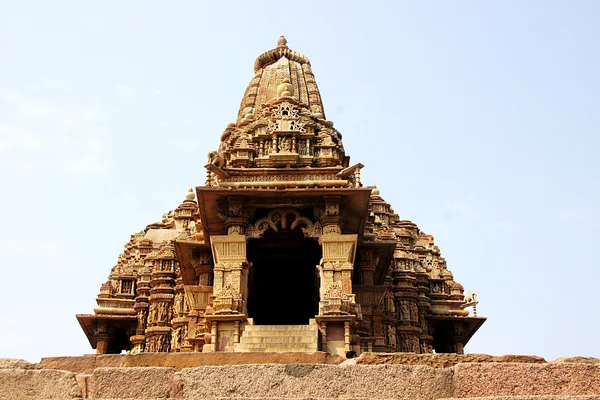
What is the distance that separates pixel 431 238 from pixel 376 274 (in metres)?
8.86

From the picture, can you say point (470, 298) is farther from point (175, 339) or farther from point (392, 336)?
point (175, 339)

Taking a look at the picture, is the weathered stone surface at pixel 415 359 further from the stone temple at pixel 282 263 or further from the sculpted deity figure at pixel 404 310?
the sculpted deity figure at pixel 404 310

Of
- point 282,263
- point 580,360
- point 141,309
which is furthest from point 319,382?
point 141,309

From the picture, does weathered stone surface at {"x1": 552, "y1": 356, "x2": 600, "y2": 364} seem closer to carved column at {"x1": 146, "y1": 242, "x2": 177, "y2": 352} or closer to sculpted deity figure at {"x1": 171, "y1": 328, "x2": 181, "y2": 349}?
sculpted deity figure at {"x1": 171, "y1": 328, "x2": 181, "y2": 349}

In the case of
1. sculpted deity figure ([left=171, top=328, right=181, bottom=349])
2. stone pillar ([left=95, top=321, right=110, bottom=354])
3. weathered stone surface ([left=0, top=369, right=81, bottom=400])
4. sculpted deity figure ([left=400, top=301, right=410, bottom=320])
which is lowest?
weathered stone surface ([left=0, top=369, right=81, bottom=400])

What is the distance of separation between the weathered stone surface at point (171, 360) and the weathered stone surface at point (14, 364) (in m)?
0.22

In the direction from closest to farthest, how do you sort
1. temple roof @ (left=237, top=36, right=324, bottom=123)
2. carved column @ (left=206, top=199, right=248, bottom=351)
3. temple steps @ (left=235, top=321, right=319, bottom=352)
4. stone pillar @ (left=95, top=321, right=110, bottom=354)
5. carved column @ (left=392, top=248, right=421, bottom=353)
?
temple steps @ (left=235, top=321, right=319, bottom=352) → carved column @ (left=206, top=199, right=248, bottom=351) → carved column @ (left=392, top=248, right=421, bottom=353) → temple roof @ (left=237, top=36, right=324, bottom=123) → stone pillar @ (left=95, top=321, right=110, bottom=354)

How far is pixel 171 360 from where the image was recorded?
6.38 m

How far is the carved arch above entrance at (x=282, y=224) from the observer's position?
46.7 ft

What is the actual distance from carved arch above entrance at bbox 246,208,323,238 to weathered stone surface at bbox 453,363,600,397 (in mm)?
8771

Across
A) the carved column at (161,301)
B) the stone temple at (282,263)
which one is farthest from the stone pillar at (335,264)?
the carved column at (161,301)

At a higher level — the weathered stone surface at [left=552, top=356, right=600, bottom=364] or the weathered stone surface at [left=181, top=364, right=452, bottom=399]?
the weathered stone surface at [left=552, top=356, right=600, bottom=364]

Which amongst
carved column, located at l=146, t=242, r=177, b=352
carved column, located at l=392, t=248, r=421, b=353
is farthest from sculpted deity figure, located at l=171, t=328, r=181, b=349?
carved column, located at l=392, t=248, r=421, b=353

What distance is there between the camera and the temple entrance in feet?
57.0
